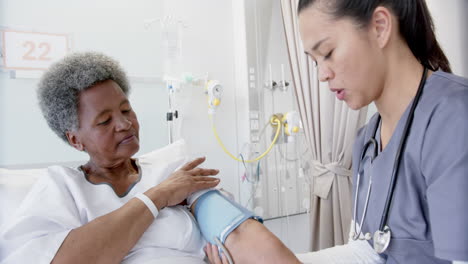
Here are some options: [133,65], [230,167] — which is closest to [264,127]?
[230,167]

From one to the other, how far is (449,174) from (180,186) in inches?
29.9

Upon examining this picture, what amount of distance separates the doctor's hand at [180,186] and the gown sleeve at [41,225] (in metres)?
0.25

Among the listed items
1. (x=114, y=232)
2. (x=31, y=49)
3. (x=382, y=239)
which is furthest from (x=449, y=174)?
(x=31, y=49)

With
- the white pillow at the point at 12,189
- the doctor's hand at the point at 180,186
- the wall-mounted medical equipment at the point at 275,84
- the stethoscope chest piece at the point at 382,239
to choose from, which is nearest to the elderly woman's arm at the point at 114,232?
the doctor's hand at the point at 180,186

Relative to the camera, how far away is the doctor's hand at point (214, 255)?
913 millimetres

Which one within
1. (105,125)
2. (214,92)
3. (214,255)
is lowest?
(214,255)

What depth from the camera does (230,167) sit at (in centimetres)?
229

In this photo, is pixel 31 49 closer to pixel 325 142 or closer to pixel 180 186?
pixel 180 186

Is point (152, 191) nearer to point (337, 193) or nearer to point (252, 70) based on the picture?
point (337, 193)

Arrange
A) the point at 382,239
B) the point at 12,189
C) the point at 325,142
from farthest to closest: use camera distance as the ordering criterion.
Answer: the point at 325,142 < the point at 12,189 < the point at 382,239

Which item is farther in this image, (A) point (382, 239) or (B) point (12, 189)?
(B) point (12, 189)

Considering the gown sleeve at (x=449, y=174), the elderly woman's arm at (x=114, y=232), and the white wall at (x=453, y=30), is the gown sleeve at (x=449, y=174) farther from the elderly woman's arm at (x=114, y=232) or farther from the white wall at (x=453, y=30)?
the elderly woman's arm at (x=114, y=232)

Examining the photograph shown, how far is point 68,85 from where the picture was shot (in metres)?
1.12

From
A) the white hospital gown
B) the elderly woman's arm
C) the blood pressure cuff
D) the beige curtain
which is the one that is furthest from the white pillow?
the beige curtain
